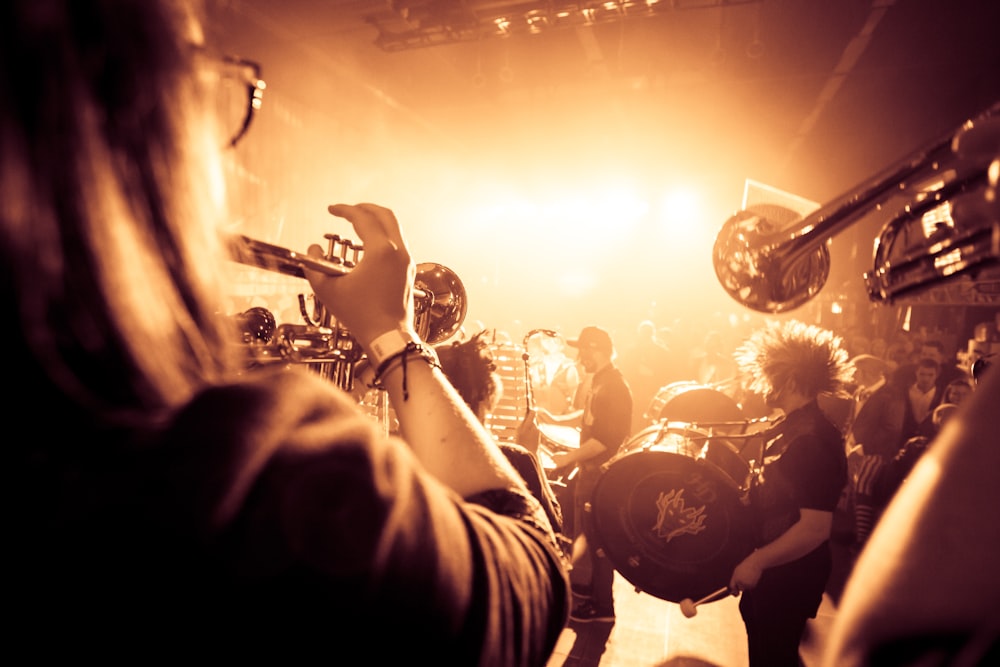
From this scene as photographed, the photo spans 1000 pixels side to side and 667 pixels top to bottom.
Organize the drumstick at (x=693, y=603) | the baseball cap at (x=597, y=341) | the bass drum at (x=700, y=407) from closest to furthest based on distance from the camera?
the drumstick at (x=693, y=603) → the bass drum at (x=700, y=407) → the baseball cap at (x=597, y=341)

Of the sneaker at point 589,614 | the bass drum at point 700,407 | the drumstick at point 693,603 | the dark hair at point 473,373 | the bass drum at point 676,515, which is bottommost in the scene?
the sneaker at point 589,614

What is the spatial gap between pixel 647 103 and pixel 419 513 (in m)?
11.5

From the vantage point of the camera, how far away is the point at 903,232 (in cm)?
177

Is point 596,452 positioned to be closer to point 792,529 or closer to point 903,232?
point 792,529

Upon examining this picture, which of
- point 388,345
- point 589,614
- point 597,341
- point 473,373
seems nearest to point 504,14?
point 597,341

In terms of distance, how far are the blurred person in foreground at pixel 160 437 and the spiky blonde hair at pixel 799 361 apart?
3.41 m

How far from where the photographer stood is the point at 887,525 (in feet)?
2.07

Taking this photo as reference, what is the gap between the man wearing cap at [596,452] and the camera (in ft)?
16.1

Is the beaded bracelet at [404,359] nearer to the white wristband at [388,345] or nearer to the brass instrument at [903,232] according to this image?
the white wristband at [388,345]

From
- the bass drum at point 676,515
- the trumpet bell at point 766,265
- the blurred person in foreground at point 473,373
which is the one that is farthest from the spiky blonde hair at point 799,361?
the blurred person in foreground at point 473,373

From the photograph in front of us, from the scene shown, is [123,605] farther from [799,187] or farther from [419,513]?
[799,187]

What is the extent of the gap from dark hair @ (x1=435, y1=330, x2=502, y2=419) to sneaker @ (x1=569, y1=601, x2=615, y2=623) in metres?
2.59

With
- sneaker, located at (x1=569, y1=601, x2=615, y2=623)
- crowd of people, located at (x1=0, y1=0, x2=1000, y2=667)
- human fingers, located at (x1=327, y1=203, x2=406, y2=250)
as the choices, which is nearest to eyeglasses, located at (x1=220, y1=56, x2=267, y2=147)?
crowd of people, located at (x1=0, y1=0, x2=1000, y2=667)

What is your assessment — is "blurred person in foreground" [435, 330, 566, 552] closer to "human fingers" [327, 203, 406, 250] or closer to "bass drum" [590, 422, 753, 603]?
"bass drum" [590, 422, 753, 603]
